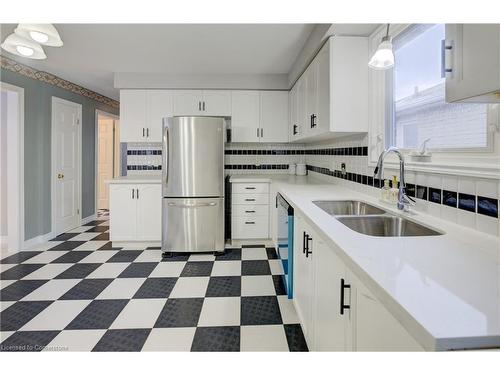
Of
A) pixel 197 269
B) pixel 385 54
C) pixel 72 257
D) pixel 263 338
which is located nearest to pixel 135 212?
pixel 72 257

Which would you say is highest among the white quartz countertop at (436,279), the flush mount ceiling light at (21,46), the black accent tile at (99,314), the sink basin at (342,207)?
the flush mount ceiling light at (21,46)

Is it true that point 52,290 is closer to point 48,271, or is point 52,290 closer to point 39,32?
point 48,271

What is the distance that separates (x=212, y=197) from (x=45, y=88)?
2.75 metres

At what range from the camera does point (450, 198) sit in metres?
1.49

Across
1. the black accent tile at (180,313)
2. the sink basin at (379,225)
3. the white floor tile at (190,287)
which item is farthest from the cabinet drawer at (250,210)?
the sink basin at (379,225)

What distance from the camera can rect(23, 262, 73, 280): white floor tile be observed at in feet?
9.52

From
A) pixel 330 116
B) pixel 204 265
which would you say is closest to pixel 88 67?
pixel 204 265

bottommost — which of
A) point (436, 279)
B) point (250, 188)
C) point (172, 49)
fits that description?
point (436, 279)

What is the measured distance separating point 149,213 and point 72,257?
949 mm

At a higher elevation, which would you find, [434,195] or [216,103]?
[216,103]

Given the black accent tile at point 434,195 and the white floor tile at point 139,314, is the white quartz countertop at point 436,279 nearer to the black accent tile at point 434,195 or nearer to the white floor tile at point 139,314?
the black accent tile at point 434,195

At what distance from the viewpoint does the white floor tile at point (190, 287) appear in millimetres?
2545

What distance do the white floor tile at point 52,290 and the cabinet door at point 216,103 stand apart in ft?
8.51

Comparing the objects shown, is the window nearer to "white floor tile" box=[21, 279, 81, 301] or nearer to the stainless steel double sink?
the stainless steel double sink
